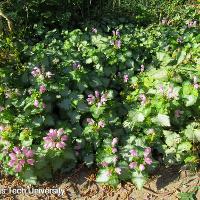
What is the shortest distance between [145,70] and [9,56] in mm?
1664

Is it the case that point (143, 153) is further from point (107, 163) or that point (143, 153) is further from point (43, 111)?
point (43, 111)

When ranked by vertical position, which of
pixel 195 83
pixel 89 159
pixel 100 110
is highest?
pixel 195 83

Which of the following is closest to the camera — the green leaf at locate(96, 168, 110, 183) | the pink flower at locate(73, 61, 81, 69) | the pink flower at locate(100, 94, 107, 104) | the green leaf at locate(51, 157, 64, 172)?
the green leaf at locate(96, 168, 110, 183)

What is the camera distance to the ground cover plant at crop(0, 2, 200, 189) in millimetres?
3842

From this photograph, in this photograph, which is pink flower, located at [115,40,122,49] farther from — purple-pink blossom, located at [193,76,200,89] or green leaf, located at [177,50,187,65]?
purple-pink blossom, located at [193,76,200,89]

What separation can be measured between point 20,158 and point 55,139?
1.19ft

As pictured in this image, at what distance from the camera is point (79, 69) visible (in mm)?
4555

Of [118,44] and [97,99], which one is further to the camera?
[118,44]

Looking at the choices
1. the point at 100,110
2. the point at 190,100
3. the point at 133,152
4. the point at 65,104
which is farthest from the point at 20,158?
the point at 190,100

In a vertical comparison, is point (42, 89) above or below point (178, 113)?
above

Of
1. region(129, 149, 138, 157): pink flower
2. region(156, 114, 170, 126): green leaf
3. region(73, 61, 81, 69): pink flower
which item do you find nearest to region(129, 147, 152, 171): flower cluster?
region(129, 149, 138, 157): pink flower

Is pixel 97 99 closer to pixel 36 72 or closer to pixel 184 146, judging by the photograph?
pixel 36 72

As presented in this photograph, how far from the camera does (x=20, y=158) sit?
373cm

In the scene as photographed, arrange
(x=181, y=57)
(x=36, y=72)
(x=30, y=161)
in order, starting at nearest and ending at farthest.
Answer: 1. (x=30, y=161)
2. (x=36, y=72)
3. (x=181, y=57)
